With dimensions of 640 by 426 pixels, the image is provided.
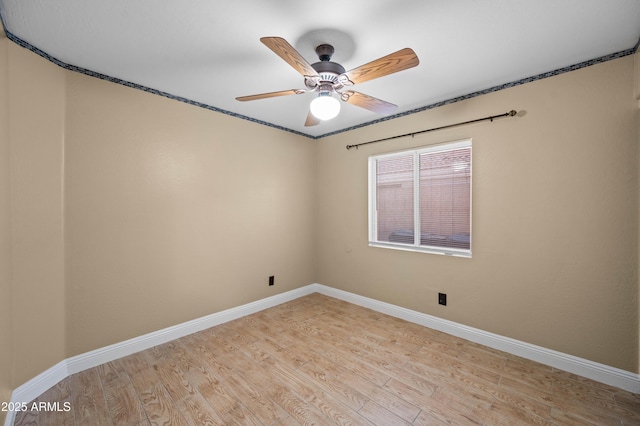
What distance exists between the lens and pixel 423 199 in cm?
311

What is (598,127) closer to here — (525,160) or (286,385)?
(525,160)

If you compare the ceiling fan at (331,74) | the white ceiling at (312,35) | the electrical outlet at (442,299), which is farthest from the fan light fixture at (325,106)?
the electrical outlet at (442,299)

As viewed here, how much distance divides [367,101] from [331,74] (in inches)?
15.2

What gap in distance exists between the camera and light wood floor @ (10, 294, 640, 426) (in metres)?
1.71

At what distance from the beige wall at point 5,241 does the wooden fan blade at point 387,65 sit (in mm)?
2131

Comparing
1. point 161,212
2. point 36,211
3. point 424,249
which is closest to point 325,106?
point 161,212

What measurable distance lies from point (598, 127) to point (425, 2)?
1.70 meters

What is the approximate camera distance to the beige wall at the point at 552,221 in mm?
1979

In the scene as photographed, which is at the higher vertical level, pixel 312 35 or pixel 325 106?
pixel 312 35

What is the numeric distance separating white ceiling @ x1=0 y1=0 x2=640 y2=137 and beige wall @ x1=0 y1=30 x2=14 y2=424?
354 mm

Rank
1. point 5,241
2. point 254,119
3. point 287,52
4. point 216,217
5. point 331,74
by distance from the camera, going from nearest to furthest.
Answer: point 287,52, point 5,241, point 331,74, point 216,217, point 254,119

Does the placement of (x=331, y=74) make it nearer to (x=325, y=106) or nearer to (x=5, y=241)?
(x=325, y=106)

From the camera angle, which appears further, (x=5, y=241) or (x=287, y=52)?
(x=5, y=241)

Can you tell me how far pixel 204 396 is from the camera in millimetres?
1897
